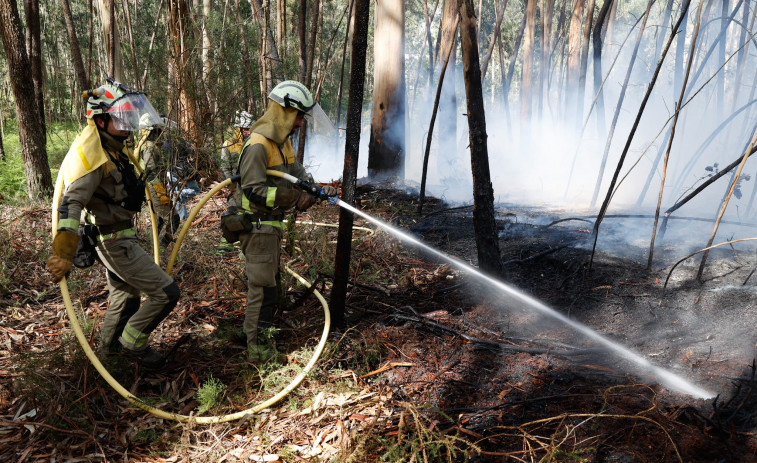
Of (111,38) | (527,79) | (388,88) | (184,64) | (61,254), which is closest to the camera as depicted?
(61,254)

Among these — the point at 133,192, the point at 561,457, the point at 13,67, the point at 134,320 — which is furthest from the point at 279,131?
the point at 13,67

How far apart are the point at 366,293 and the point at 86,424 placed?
8.42 ft

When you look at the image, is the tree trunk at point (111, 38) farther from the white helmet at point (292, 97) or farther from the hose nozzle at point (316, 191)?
the hose nozzle at point (316, 191)

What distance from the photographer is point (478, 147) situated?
4.60m

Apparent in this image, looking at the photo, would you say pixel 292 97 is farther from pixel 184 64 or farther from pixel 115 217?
pixel 184 64

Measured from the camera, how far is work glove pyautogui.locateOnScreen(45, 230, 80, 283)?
2.98m

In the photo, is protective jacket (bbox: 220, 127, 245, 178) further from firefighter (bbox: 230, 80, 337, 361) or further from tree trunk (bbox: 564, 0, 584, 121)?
tree trunk (bbox: 564, 0, 584, 121)

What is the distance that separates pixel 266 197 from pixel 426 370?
1766 millimetres

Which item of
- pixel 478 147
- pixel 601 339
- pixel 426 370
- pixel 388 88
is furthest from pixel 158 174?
pixel 388 88

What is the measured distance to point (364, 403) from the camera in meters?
3.21

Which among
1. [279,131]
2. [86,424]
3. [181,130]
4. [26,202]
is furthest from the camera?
[26,202]

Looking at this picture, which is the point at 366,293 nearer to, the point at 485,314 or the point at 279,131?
the point at 485,314

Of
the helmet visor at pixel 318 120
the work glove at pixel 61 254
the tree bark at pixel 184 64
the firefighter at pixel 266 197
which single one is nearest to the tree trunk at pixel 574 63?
the tree bark at pixel 184 64

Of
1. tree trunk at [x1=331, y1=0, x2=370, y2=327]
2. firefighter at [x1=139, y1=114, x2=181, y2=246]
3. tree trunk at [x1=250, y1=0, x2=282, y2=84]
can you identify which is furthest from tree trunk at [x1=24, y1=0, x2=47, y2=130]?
tree trunk at [x1=331, y1=0, x2=370, y2=327]
